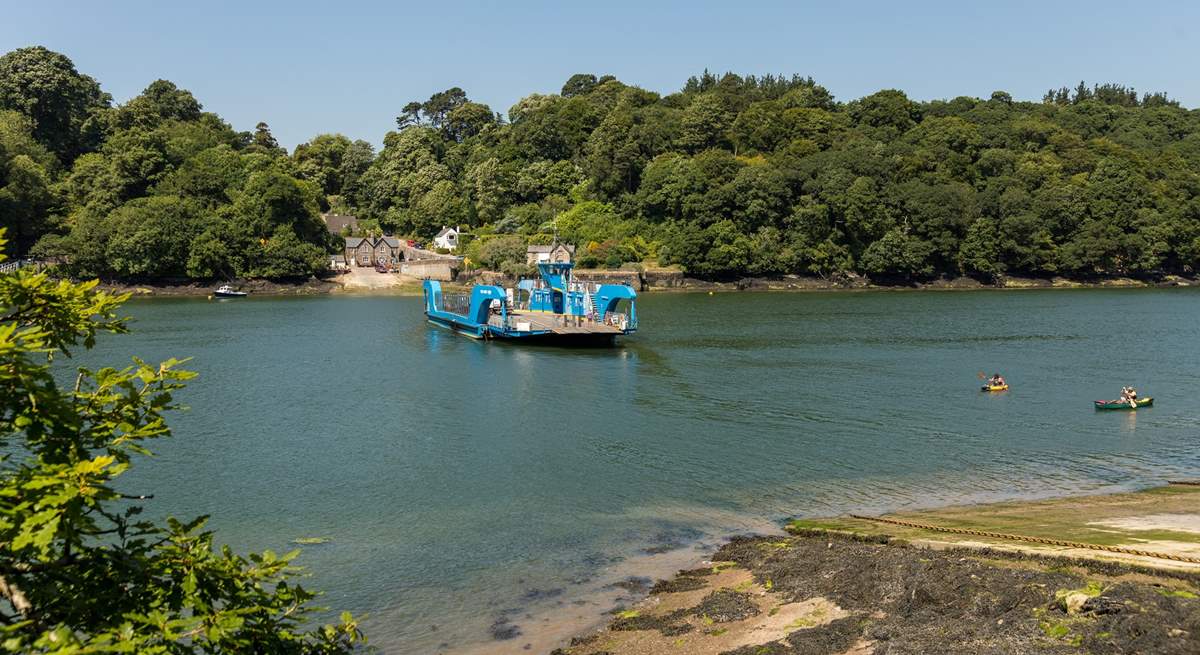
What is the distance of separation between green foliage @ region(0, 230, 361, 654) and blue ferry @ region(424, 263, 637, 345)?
51.2 m

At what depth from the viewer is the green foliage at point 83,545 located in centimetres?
659

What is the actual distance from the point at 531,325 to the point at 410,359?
30.5ft

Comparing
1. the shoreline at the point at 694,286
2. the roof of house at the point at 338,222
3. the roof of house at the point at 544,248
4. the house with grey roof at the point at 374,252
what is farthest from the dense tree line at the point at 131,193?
the roof of house at the point at 544,248

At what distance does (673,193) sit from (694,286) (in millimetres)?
15470

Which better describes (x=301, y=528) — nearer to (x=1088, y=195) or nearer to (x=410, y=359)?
(x=410, y=359)

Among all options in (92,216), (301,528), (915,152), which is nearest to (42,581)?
(301,528)

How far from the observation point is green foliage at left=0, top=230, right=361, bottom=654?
6586 millimetres

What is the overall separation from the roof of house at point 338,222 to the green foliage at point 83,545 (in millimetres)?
150838

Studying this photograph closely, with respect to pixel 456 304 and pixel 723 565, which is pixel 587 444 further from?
pixel 456 304

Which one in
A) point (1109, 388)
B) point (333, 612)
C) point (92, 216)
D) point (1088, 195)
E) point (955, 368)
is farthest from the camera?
point (1088, 195)

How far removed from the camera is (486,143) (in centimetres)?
17500

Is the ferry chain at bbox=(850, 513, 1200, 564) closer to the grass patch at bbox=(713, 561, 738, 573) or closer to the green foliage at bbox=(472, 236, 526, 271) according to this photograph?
the grass patch at bbox=(713, 561, 738, 573)

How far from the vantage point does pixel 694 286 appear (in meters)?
123

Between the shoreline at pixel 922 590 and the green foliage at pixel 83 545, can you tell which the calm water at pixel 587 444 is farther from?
the green foliage at pixel 83 545
